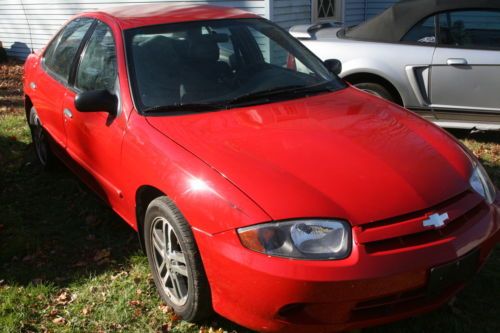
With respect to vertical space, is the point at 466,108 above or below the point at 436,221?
below

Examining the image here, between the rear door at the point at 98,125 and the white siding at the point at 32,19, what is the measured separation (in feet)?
24.0

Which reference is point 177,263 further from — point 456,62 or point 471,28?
point 471,28

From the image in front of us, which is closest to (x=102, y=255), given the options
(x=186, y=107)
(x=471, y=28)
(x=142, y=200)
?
(x=142, y=200)

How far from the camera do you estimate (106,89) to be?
3.47 m

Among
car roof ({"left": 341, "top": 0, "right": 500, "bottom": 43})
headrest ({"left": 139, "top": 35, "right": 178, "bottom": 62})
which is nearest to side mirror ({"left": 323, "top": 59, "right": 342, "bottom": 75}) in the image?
headrest ({"left": 139, "top": 35, "right": 178, "bottom": 62})

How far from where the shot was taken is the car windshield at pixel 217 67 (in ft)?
10.8

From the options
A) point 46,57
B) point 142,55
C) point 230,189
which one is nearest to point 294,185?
point 230,189

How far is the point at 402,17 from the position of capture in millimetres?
5750

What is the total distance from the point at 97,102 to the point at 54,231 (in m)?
1.31

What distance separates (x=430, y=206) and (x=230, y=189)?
0.90m

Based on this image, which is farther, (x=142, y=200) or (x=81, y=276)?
(x=81, y=276)

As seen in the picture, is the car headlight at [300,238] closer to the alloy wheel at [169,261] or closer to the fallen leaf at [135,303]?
the alloy wheel at [169,261]

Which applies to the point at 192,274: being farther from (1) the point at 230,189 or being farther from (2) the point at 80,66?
(2) the point at 80,66

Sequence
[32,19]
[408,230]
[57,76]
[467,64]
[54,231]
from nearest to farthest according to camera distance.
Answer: [408,230]
[54,231]
[57,76]
[467,64]
[32,19]
